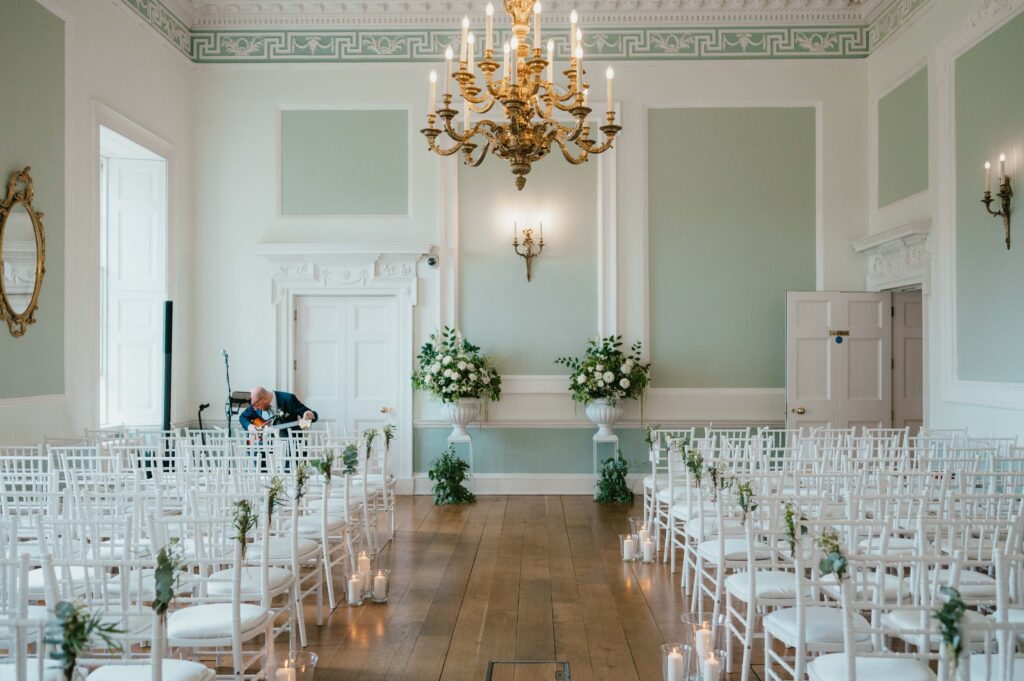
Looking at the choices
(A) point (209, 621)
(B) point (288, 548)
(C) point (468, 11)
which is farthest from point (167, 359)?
(A) point (209, 621)

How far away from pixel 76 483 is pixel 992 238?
693cm

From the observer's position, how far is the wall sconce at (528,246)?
8.91m

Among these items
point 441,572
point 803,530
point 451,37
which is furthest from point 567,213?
point 803,530

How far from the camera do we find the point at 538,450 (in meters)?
8.96

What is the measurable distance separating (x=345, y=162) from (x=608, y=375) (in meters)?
3.92

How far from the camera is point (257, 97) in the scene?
9.07 metres

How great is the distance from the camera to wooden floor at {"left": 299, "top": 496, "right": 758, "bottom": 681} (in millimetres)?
3984

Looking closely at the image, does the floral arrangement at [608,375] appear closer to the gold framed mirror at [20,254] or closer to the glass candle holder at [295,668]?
the glass candle holder at [295,668]

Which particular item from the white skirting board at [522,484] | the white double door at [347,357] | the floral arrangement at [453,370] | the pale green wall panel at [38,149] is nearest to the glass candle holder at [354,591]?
the pale green wall panel at [38,149]

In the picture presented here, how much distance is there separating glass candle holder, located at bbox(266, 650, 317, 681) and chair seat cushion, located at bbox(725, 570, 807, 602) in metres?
2.05

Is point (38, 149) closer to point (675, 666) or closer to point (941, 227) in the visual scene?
point (675, 666)

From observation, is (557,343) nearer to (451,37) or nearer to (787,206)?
(787,206)

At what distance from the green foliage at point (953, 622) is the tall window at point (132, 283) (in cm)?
798

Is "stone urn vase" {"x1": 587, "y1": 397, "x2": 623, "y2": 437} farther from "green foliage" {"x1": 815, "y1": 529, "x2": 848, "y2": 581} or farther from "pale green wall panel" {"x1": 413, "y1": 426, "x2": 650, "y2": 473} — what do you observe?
"green foliage" {"x1": 815, "y1": 529, "x2": 848, "y2": 581}
